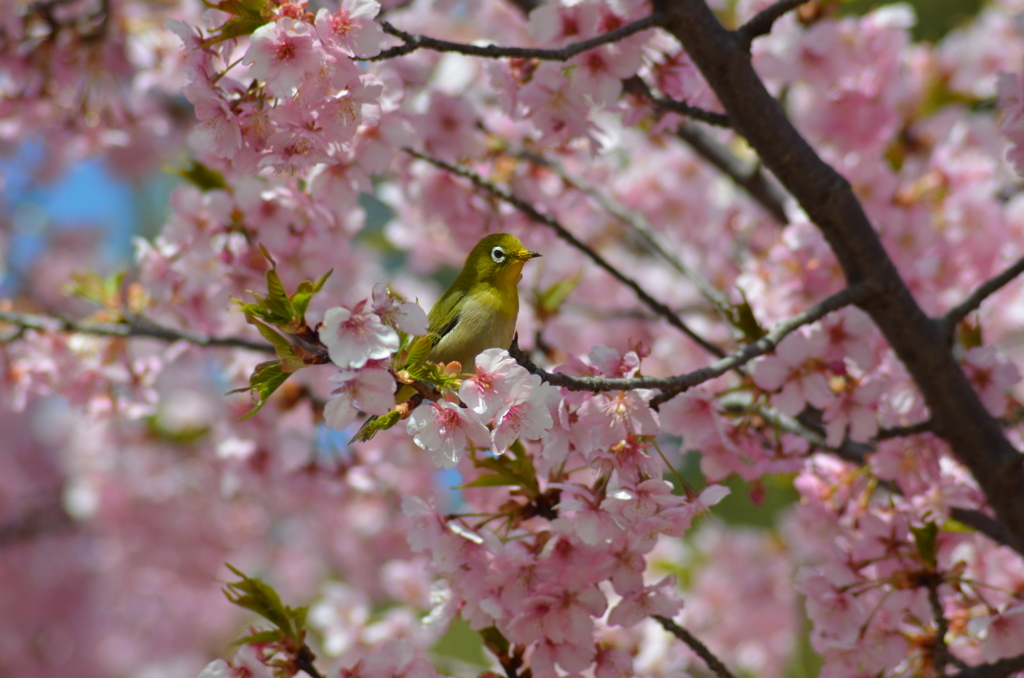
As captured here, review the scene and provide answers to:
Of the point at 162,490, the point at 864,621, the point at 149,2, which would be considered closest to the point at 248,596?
the point at 864,621

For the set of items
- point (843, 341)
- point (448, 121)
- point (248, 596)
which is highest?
point (448, 121)

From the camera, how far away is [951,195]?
341 cm

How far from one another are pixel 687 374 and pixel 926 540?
0.73 metres

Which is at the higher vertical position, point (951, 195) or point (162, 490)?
point (951, 195)

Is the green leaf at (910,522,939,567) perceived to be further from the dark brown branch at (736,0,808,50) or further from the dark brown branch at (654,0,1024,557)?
the dark brown branch at (736,0,808,50)

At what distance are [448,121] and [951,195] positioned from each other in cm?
222

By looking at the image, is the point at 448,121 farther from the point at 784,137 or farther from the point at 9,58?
the point at 9,58

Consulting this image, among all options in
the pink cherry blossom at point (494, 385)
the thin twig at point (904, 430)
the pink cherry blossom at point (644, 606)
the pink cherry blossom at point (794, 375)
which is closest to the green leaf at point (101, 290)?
the pink cherry blossom at point (494, 385)

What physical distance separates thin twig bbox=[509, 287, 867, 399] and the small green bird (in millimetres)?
246

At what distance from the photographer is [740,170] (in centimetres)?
298

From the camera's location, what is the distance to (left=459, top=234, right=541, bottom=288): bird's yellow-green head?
1.75 metres

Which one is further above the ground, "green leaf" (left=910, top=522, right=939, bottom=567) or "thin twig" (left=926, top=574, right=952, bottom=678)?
"green leaf" (left=910, top=522, right=939, bottom=567)

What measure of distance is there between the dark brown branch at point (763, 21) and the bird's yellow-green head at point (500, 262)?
62cm

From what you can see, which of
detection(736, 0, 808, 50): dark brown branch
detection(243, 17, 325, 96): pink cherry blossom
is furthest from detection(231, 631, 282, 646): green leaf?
detection(736, 0, 808, 50): dark brown branch
